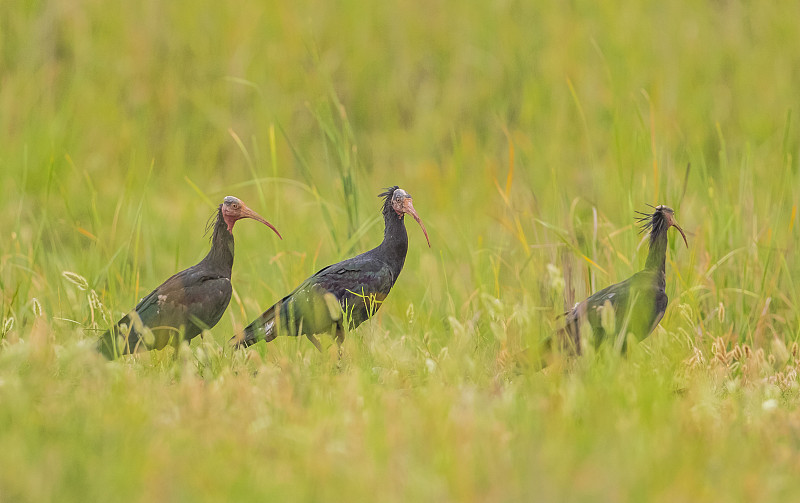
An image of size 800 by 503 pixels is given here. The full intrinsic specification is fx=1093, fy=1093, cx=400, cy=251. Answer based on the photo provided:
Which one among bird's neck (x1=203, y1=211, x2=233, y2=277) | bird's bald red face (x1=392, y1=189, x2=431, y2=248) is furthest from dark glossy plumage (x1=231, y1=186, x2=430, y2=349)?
bird's neck (x1=203, y1=211, x2=233, y2=277)

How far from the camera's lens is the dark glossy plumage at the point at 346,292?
542 cm

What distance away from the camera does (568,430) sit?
379cm

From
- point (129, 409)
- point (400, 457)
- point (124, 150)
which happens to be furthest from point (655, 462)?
point (124, 150)

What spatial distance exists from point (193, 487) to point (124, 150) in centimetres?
716

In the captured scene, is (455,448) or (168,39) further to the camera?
(168,39)

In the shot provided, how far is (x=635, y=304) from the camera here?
511 cm

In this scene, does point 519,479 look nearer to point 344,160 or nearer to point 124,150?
point 344,160

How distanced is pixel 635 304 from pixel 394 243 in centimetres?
135

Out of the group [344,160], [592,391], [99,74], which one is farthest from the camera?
[99,74]

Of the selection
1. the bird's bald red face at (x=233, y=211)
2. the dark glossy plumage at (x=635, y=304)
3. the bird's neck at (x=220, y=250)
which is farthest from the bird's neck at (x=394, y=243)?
the dark glossy plumage at (x=635, y=304)

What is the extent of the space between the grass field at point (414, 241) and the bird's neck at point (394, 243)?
0.88ft

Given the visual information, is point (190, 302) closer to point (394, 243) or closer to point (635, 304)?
point (394, 243)

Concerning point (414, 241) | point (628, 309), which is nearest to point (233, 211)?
point (628, 309)

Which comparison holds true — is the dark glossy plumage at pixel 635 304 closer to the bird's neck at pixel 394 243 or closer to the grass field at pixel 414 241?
the grass field at pixel 414 241
